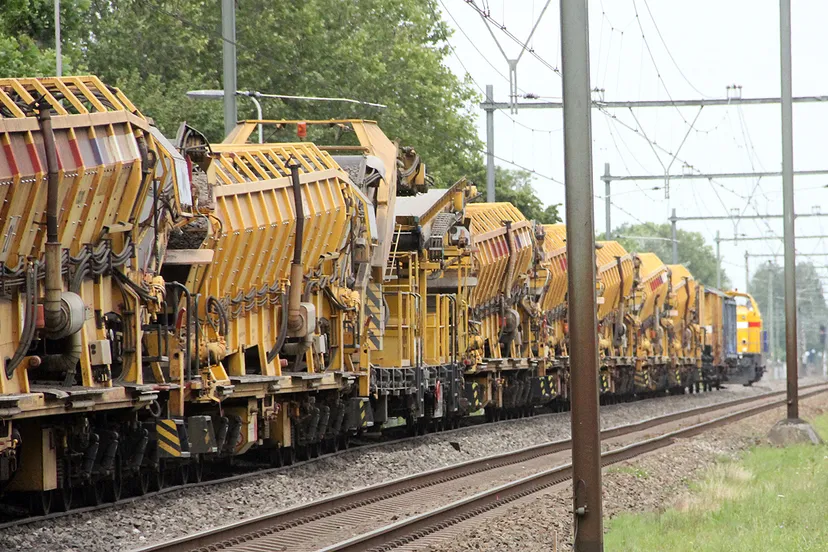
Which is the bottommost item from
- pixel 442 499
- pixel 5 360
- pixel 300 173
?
pixel 442 499

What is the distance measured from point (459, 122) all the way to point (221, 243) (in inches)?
1547

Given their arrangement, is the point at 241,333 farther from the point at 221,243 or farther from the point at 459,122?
the point at 459,122

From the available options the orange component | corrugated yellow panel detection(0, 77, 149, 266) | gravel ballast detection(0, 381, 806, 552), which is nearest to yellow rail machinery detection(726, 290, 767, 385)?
gravel ballast detection(0, 381, 806, 552)

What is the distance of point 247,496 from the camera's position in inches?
572

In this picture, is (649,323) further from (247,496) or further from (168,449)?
(168,449)

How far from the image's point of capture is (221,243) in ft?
49.5

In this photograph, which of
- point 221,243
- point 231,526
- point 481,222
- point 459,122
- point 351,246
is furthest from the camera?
point 459,122

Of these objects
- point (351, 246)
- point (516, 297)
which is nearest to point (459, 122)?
point (516, 297)

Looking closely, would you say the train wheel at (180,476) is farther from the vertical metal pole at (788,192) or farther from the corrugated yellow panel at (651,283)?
the corrugated yellow panel at (651,283)

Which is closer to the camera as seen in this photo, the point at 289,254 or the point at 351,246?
the point at 289,254

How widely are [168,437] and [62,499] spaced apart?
1183 mm

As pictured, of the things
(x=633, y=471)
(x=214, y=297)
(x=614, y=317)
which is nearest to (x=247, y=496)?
(x=214, y=297)

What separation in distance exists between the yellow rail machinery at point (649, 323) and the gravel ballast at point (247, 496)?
15111 millimetres

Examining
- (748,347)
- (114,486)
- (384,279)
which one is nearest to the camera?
(114,486)
